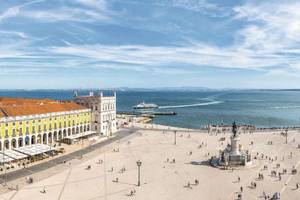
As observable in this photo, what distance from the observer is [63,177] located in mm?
51594

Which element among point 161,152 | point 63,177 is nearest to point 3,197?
point 63,177

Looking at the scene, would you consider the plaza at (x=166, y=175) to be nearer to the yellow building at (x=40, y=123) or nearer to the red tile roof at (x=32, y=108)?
the yellow building at (x=40, y=123)

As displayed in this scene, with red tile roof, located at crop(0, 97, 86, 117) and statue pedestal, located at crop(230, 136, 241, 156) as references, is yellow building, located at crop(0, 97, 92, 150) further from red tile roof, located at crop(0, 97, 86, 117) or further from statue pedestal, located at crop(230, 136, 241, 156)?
statue pedestal, located at crop(230, 136, 241, 156)

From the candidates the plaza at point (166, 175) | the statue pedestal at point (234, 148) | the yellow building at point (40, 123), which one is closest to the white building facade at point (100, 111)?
the yellow building at point (40, 123)

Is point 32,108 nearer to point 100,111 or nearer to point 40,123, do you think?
point 40,123

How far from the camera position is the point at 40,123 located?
243 ft

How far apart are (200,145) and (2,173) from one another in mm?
42202

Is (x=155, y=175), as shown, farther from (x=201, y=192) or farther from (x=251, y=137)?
(x=251, y=137)

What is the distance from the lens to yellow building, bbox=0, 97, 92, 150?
67.1m

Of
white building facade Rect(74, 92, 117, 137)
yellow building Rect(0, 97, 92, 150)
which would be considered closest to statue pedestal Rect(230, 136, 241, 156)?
yellow building Rect(0, 97, 92, 150)

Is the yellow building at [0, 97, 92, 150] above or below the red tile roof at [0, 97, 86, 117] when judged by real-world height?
below

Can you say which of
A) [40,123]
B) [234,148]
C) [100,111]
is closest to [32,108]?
[40,123]

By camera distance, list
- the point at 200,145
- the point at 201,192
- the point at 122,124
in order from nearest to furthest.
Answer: the point at 201,192 < the point at 200,145 < the point at 122,124

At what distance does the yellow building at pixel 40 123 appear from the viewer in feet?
220
